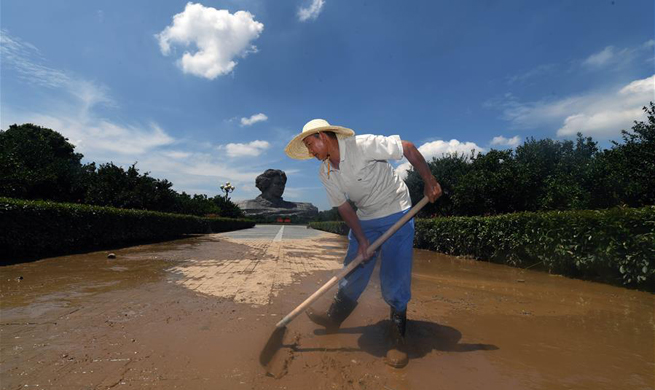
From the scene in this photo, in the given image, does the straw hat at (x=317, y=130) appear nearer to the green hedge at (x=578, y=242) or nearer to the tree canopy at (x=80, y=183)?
the green hedge at (x=578, y=242)

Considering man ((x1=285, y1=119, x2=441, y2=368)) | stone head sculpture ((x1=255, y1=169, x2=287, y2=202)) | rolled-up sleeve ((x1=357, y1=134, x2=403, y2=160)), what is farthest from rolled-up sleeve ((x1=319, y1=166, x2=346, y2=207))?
stone head sculpture ((x1=255, y1=169, x2=287, y2=202))

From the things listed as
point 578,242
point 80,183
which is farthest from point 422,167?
point 80,183

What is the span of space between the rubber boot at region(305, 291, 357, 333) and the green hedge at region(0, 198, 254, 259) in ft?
27.4

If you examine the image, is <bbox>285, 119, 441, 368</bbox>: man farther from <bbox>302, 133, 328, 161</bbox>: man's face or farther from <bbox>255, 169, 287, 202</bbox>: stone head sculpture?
<bbox>255, 169, 287, 202</bbox>: stone head sculpture

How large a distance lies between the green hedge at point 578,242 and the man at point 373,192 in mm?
4874

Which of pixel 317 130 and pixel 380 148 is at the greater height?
pixel 317 130

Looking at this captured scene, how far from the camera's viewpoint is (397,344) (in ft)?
8.26

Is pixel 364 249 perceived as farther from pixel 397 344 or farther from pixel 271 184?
pixel 271 184

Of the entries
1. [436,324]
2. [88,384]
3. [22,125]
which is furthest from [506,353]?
[22,125]

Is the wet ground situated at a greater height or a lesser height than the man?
lesser

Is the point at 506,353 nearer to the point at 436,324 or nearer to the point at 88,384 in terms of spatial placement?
the point at 436,324

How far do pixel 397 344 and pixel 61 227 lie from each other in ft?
34.0

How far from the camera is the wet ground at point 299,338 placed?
2.09 m

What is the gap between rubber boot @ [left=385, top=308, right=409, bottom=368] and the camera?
2.30 metres
